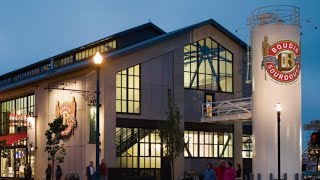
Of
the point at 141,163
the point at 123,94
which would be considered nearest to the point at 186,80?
the point at 123,94

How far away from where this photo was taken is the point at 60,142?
45375 millimetres

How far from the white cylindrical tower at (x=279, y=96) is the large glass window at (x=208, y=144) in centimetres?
1501

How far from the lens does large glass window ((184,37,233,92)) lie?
46688 mm

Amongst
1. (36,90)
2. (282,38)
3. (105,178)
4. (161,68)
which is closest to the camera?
(282,38)

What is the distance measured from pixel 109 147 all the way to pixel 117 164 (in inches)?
51.4

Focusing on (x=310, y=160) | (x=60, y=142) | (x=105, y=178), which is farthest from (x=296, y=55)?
(x=310, y=160)

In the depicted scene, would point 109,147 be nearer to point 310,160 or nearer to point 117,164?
point 117,164

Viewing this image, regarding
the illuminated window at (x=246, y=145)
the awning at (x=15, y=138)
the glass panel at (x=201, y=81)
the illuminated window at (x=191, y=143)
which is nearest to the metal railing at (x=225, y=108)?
the glass panel at (x=201, y=81)

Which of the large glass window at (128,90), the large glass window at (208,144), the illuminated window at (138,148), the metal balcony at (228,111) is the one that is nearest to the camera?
the metal balcony at (228,111)

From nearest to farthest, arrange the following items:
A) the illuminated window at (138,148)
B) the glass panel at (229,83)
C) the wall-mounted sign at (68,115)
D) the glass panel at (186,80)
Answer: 1. the illuminated window at (138,148)
2. the wall-mounted sign at (68,115)
3. the glass panel at (186,80)
4. the glass panel at (229,83)

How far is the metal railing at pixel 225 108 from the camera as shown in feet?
127

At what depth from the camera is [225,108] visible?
43.2 metres

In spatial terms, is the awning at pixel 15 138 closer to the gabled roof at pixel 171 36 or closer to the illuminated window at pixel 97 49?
the illuminated window at pixel 97 49

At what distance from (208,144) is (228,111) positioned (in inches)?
272
